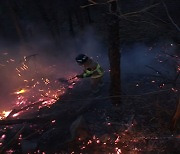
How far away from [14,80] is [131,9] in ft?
34.6

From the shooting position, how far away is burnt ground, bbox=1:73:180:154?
7.74 m

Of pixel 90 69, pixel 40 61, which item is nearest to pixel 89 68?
pixel 90 69

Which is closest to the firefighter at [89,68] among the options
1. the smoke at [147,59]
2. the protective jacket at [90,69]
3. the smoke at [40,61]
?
the protective jacket at [90,69]

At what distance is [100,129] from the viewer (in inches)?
338

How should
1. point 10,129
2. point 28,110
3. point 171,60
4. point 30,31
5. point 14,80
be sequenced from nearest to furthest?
point 10,129 < point 28,110 < point 171,60 < point 14,80 < point 30,31

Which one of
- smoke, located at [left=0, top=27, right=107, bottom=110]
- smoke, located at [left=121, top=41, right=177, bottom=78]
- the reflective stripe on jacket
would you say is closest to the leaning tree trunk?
the reflective stripe on jacket

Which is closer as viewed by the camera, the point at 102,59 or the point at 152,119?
the point at 152,119

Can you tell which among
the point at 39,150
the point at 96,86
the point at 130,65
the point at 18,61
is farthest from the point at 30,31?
the point at 39,150

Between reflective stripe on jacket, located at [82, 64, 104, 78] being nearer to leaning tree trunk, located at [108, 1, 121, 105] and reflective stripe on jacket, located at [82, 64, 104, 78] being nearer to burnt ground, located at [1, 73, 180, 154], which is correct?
leaning tree trunk, located at [108, 1, 121, 105]

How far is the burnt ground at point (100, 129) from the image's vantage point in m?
7.74

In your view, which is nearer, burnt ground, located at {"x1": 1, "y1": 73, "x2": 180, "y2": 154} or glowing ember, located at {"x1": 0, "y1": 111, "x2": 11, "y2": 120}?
burnt ground, located at {"x1": 1, "y1": 73, "x2": 180, "y2": 154}

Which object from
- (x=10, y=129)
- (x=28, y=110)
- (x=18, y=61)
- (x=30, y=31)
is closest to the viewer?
(x=10, y=129)

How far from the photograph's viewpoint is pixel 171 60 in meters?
12.5

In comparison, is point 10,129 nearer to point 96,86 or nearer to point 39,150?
point 39,150
